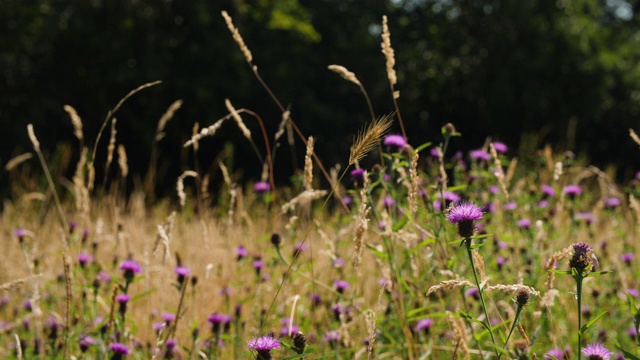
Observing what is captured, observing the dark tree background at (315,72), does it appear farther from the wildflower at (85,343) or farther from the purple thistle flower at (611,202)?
the wildflower at (85,343)

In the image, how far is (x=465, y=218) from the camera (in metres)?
1.32

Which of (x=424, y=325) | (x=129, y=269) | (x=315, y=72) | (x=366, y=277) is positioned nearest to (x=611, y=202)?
(x=366, y=277)

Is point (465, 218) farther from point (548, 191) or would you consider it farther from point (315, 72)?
point (315, 72)

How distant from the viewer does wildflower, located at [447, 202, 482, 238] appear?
51.6 inches

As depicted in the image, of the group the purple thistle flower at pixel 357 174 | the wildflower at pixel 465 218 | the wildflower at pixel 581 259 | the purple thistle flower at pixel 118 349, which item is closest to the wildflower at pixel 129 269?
the purple thistle flower at pixel 118 349

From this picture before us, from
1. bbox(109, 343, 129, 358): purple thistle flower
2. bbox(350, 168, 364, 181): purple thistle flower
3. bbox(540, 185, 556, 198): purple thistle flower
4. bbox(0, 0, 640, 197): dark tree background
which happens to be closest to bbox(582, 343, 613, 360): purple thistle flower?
bbox(350, 168, 364, 181): purple thistle flower

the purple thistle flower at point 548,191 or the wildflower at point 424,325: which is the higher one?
the purple thistle flower at point 548,191

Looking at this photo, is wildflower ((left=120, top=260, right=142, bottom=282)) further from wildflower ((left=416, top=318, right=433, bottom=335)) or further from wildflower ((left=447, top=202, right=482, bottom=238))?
wildflower ((left=447, top=202, right=482, bottom=238))

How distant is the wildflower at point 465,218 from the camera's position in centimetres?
131

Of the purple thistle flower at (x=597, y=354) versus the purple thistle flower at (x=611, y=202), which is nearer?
the purple thistle flower at (x=597, y=354)

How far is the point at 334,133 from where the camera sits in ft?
45.3

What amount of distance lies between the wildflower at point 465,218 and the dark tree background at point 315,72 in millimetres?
10218

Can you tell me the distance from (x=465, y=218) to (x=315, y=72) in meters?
13.1

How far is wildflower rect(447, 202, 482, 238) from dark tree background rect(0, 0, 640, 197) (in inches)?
402
